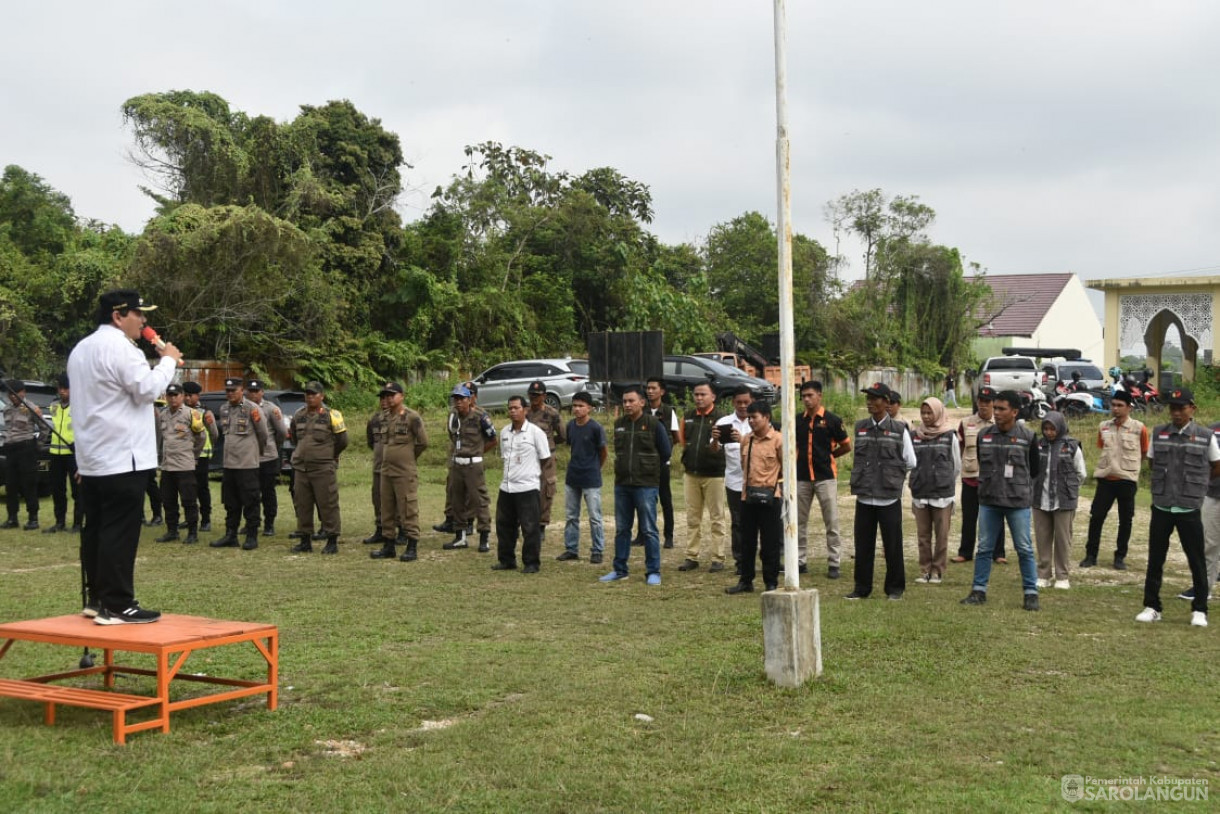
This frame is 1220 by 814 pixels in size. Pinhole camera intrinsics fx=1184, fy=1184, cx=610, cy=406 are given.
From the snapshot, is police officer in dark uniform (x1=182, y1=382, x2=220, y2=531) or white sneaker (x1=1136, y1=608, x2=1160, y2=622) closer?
white sneaker (x1=1136, y1=608, x2=1160, y2=622)

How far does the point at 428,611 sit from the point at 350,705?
305cm

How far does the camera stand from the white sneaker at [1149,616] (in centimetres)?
922

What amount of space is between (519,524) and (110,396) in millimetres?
6329

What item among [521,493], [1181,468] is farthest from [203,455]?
[1181,468]

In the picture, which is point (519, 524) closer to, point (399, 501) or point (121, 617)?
point (399, 501)

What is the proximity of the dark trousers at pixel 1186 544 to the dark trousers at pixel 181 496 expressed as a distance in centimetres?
1040

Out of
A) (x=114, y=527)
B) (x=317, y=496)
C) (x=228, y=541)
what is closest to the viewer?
(x=114, y=527)

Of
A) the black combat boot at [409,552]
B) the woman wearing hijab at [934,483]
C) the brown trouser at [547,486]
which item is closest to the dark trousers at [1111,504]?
the woman wearing hijab at [934,483]

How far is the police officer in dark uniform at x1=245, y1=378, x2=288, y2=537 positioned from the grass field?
356cm

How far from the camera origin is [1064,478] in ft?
36.2

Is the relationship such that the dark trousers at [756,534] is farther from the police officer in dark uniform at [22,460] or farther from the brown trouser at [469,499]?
the police officer in dark uniform at [22,460]

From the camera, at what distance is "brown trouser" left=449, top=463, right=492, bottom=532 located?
13.6 m

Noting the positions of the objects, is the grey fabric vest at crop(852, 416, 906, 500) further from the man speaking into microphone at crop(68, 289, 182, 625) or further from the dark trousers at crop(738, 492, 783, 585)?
the man speaking into microphone at crop(68, 289, 182, 625)

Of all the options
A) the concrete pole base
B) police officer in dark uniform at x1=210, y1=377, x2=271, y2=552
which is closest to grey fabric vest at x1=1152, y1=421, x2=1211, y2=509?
the concrete pole base
